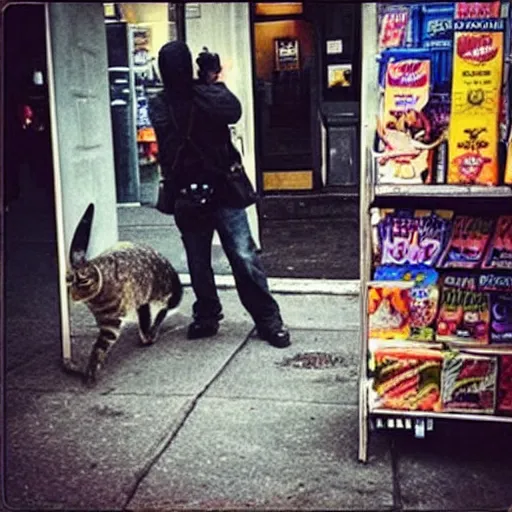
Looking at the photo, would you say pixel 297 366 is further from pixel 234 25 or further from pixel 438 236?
pixel 234 25

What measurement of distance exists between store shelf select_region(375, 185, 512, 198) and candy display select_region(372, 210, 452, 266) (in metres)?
0.14

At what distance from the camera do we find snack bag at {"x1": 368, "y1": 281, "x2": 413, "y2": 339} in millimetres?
3094

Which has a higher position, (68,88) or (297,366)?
(68,88)

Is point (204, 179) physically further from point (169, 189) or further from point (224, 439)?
point (224, 439)

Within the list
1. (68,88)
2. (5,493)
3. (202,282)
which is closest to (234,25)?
(68,88)

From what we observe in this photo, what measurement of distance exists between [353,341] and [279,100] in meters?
1.42

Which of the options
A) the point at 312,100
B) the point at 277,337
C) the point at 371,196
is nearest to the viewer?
the point at 371,196

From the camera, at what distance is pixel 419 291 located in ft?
10.2

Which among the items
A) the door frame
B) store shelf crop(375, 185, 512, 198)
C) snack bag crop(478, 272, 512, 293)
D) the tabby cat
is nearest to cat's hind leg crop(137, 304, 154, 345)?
the tabby cat

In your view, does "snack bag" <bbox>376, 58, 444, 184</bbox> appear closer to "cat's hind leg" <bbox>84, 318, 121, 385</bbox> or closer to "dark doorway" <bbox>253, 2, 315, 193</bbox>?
"dark doorway" <bbox>253, 2, 315, 193</bbox>

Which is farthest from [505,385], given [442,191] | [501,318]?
[442,191]

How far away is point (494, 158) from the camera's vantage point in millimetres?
2859

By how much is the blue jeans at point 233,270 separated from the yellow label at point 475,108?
1.51 m

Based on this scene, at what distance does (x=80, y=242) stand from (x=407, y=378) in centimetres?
157
